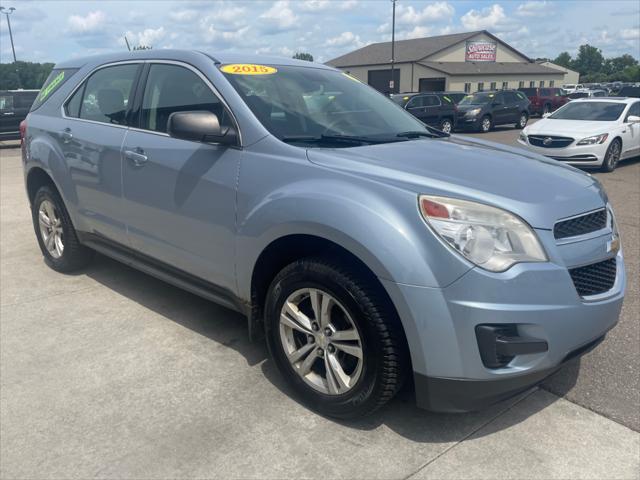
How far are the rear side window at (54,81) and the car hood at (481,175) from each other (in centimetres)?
288

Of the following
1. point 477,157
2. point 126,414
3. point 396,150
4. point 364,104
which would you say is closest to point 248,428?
point 126,414

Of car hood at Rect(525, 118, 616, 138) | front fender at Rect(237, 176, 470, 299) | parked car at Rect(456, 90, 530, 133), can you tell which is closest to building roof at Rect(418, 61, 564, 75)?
parked car at Rect(456, 90, 530, 133)

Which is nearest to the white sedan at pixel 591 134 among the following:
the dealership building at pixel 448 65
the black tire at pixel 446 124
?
the black tire at pixel 446 124

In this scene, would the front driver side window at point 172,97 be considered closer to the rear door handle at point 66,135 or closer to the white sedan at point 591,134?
the rear door handle at point 66,135

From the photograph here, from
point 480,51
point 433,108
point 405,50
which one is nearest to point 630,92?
point 433,108

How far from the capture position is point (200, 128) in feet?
9.79

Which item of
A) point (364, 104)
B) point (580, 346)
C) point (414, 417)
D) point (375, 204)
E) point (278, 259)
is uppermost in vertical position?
point (364, 104)

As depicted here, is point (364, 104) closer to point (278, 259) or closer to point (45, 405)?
point (278, 259)

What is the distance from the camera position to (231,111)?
3152mm

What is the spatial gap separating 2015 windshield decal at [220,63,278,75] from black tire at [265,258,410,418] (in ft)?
4.30

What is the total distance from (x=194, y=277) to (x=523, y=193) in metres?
1.99

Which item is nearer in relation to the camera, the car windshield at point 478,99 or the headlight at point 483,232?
the headlight at point 483,232

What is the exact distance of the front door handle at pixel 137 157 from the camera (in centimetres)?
361

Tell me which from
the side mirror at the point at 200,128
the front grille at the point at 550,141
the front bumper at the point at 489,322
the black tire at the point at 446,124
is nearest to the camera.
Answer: the front bumper at the point at 489,322
